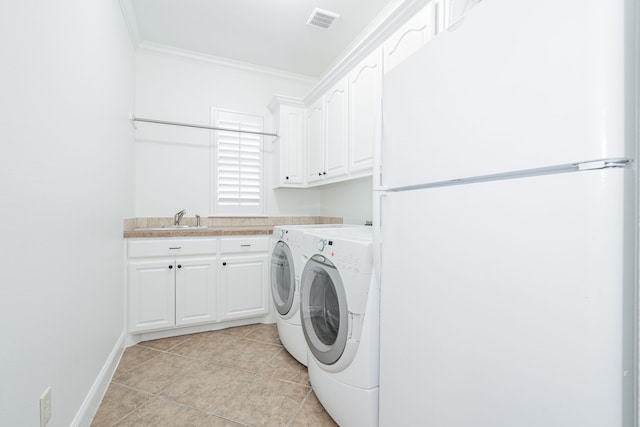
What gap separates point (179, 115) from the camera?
292 cm

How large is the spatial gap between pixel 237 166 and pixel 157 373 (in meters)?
2.02

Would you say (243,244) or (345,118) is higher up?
(345,118)

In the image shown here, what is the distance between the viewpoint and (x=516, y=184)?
665mm

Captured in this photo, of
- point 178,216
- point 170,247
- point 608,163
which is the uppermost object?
point 608,163

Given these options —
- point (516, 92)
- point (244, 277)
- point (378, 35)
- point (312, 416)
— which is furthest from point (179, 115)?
point (516, 92)

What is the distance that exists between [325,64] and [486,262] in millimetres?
3081

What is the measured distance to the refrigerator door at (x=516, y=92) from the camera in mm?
526

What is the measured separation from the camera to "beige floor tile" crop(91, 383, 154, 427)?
57.7 inches

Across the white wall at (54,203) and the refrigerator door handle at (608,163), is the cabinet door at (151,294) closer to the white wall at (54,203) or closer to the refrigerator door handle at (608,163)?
the white wall at (54,203)

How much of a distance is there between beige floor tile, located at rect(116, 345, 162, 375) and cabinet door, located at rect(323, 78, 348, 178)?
6.62 ft

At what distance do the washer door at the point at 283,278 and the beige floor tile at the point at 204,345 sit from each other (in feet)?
1.92

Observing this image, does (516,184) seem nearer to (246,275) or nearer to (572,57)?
(572,57)

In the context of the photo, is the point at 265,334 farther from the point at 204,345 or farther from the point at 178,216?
the point at 178,216

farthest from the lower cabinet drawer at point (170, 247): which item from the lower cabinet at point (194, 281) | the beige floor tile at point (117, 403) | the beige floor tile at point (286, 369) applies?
the beige floor tile at point (286, 369)
